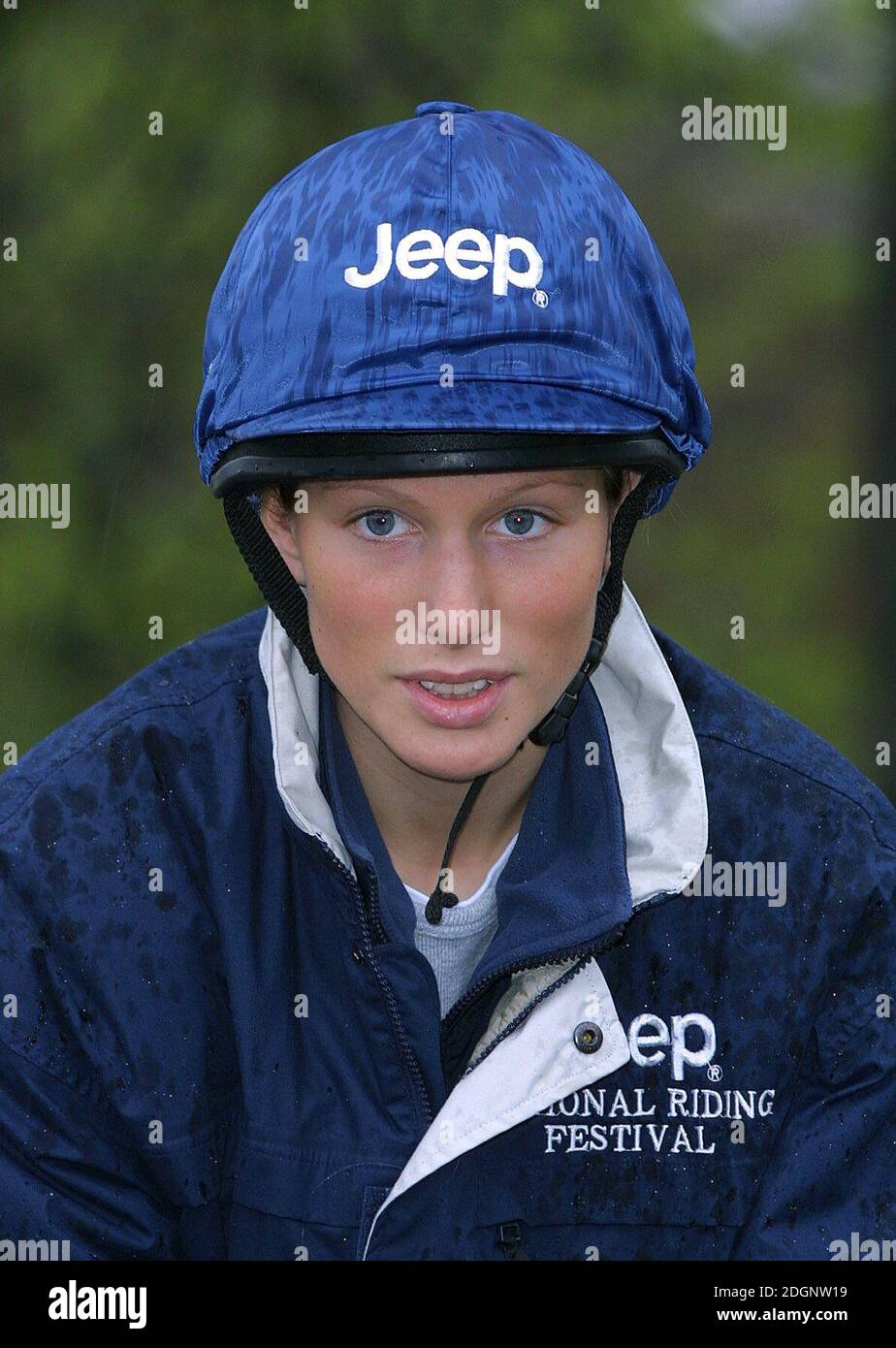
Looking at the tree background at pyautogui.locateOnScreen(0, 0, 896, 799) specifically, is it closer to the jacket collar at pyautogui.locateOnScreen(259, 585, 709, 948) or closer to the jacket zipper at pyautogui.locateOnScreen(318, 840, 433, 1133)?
the jacket collar at pyautogui.locateOnScreen(259, 585, 709, 948)

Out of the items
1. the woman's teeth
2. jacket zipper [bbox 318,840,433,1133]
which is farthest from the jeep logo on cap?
jacket zipper [bbox 318,840,433,1133]

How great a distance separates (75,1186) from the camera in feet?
9.00

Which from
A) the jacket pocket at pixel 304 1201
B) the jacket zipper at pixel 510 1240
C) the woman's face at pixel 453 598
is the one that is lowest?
the jacket zipper at pixel 510 1240

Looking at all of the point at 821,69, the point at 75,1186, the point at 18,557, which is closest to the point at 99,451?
the point at 18,557

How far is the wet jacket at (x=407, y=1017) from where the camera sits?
278 centimetres

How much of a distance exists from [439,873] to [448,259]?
1.08 m

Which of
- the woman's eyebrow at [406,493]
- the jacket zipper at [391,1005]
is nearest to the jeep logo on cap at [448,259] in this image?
the woman's eyebrow at [406,493]

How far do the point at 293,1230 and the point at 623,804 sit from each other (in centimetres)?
93

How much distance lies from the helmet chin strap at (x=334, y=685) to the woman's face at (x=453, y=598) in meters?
0.08

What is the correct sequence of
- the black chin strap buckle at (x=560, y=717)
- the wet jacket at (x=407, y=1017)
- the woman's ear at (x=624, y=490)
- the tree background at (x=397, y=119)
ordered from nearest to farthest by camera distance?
the wet jacket at (x=407, y=1017) < the black chin strap buckle at (x=560, y=717) < the woman's ear at (x=624, y=490) < the tree background at (x=397, y=119)

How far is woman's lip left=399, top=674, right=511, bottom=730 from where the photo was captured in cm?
276

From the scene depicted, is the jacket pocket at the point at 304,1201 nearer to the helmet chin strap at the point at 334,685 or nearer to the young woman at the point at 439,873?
the young woman at the point at 439,873

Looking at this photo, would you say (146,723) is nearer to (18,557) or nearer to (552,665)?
(552,665)

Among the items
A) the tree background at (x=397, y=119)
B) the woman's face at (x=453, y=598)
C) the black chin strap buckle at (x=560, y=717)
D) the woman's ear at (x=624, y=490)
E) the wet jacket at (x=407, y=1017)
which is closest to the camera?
the woman's face at (x=453, y=598)
